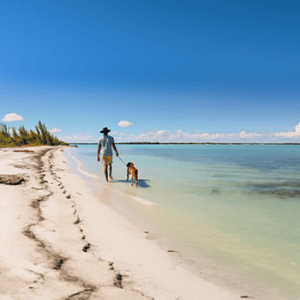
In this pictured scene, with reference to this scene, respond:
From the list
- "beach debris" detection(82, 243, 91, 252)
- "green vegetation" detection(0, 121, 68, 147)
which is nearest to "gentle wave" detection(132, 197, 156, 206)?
"beach debris" detection(82, 243, 91, 252)

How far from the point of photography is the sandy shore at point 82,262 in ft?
6.75

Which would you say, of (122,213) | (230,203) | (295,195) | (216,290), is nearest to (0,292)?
(216,290)

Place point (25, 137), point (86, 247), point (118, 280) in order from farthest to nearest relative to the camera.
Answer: point (25, 137) < point (86, 247) < point (118, 280)

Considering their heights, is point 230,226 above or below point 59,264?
below

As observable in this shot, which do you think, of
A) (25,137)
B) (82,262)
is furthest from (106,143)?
(25,137)

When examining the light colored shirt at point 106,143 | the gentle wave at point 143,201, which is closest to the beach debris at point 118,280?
the gentle wave at point 143,201

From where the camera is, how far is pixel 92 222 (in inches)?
169

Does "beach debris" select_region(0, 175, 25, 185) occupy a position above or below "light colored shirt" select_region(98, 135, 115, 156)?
below

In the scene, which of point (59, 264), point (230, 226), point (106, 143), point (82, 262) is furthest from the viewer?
point (106, 143)

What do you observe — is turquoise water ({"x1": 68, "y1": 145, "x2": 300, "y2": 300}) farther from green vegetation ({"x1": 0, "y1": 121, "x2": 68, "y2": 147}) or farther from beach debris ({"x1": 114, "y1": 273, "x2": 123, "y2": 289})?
green vegetation ({"x1": 0, "y1": 121, "x2": 68, "y2": 147})

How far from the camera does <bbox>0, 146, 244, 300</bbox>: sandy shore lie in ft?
6.75

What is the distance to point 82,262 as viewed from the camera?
260cm

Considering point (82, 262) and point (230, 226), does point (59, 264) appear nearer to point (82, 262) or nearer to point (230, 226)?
point (82, 262)

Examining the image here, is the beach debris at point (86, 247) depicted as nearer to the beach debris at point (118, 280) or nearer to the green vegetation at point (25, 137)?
the beach debris at point (118, 280)
